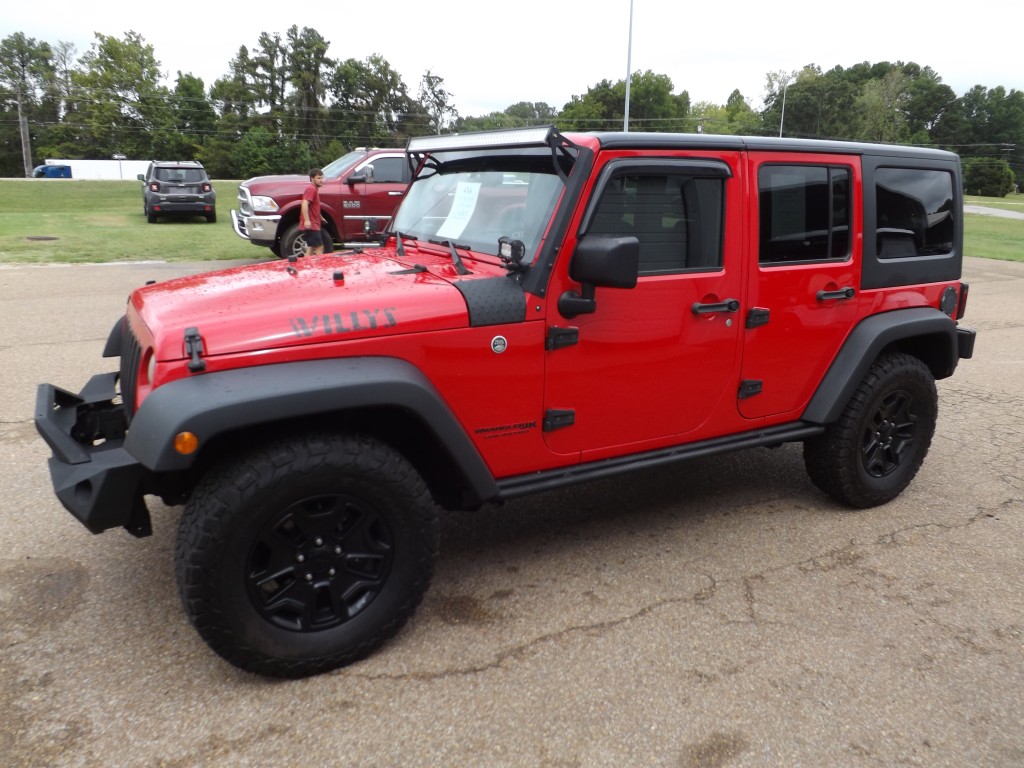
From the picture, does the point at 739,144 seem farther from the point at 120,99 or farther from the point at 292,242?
the point at 120,99

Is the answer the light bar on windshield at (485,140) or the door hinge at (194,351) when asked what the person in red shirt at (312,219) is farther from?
the door hinge at (194,351)

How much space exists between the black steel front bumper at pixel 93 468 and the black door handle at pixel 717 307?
7.43ft

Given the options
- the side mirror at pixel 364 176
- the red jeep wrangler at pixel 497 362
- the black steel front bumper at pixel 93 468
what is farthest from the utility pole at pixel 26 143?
the red jeep wrangler at pixel 497 362

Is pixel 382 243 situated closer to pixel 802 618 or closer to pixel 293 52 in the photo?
pixel 802 618

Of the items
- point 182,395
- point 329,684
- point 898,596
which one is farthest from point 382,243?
point 898,596

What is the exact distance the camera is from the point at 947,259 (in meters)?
4.30

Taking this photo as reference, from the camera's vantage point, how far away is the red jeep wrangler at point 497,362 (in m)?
2.53

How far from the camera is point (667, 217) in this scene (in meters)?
3.31

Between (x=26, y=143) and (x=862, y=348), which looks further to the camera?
(x=26, y=143)

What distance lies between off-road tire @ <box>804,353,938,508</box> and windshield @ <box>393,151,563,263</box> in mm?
2028

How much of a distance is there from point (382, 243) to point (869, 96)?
8059cm

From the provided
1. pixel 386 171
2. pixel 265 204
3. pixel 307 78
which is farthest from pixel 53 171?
pixel 386 171

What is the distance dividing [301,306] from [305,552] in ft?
2.80

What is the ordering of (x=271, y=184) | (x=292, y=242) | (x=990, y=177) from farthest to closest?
(x=990, y=177), (x=271, y=184), (x=292, y=242)
